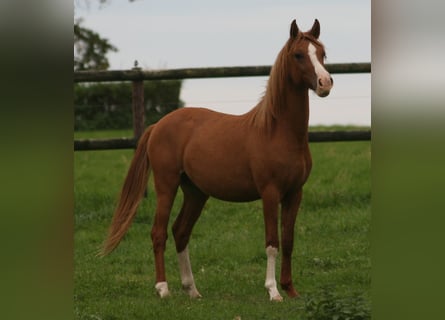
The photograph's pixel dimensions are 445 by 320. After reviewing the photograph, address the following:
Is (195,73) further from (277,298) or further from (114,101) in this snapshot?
(114,101)

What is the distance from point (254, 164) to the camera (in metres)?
5.25

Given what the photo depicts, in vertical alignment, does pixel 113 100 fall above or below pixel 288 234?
above

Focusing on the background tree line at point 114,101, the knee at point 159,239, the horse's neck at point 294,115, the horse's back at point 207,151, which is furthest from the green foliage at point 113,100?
the horse's neck at point 294,115

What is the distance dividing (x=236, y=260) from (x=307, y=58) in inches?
92.2

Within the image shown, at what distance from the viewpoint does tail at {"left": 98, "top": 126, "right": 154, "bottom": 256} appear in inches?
218

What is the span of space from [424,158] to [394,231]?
13 cm

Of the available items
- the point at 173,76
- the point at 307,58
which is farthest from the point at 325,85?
the point at 173,76

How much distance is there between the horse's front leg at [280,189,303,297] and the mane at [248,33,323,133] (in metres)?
0.54

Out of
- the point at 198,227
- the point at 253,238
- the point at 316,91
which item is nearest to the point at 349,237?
the point at 253,238

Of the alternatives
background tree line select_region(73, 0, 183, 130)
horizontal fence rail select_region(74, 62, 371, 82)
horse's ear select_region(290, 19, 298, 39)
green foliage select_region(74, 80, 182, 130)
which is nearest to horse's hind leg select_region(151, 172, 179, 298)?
horse's ear select_region(290, 19, 298, 39)

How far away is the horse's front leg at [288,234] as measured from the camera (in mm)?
5312

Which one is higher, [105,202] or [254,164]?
[254,164]

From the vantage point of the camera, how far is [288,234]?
538 centimetres

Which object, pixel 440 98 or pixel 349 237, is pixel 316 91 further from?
pixel 440 98
